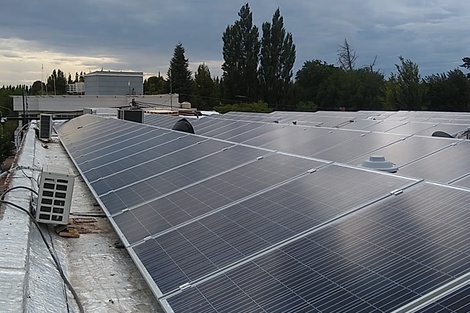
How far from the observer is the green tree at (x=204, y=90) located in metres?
82.2

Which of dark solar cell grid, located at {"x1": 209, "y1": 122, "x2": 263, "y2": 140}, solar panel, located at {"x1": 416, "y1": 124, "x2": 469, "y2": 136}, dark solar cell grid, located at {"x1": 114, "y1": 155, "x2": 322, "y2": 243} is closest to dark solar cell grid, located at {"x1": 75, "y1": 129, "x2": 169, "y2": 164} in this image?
dark solar cell grid, located at {"x1": 209, "y1": 122, "x2": 263, "y2": 140}

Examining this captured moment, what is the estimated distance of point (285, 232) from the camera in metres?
4.79

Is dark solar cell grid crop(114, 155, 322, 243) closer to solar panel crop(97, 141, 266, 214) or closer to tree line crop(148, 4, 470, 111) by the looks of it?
solar panel crop(97, 141, 266, 214)

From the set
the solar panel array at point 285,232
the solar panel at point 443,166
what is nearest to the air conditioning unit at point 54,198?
the solar panel array at point 285,232

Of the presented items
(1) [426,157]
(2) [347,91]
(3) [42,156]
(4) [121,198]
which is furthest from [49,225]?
(2) [347,91]

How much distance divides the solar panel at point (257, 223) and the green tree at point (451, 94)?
194 feet

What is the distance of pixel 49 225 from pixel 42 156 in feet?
31.1

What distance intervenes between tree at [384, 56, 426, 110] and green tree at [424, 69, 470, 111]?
1.74 metres

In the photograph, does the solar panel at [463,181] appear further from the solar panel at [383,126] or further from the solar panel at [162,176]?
the solar panel at [383,126]

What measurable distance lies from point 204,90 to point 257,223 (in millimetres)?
81443

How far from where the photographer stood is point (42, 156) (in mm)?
A: 15633

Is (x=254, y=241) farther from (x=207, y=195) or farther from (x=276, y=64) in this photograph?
(x=276, y=64)

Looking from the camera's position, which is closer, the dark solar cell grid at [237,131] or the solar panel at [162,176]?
the solar panel at [162,176]

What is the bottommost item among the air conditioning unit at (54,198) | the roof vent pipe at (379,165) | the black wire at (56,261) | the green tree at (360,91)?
the black wire at (56,261)
